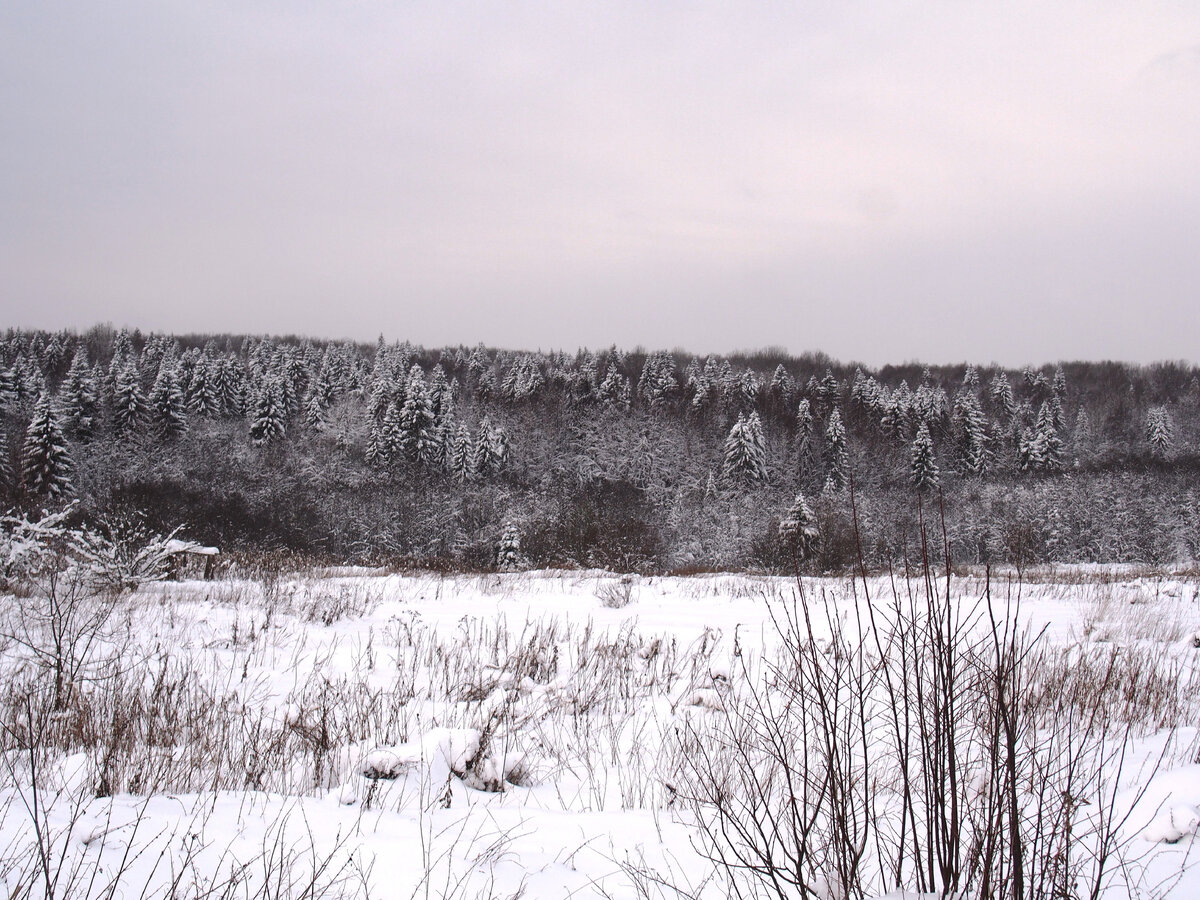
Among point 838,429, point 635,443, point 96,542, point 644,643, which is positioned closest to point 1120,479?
point 838,429

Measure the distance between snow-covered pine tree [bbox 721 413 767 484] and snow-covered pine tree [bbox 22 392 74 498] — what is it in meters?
55.9

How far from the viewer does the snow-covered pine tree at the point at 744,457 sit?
64.1m

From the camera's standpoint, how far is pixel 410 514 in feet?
177

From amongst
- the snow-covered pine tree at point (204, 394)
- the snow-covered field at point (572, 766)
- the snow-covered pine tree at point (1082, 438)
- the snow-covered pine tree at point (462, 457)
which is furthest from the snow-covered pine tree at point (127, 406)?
the snow-covered pine tree at point (1082, 438)

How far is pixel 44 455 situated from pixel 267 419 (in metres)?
26.0

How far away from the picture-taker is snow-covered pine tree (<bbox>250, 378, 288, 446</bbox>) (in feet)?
233

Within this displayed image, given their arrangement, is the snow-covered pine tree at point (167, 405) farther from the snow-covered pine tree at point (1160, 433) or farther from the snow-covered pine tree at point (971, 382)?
the snow-covered pine tree at point (1160, 433)

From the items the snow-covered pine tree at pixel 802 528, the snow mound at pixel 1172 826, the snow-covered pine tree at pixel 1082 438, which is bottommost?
the snow-covered pine tree at pixel 802 528

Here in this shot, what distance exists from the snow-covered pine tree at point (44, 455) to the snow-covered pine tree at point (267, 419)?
79.4ft

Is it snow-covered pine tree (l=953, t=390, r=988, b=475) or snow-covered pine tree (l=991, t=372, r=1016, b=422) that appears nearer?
snow-covered pine tree (l=953, t=390, r=988, b=475)

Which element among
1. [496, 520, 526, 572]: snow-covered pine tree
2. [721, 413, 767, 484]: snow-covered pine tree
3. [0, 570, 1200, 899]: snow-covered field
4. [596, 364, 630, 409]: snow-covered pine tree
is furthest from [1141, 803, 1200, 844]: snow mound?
[596, 364, 630, 409]: snow-covered pine tree

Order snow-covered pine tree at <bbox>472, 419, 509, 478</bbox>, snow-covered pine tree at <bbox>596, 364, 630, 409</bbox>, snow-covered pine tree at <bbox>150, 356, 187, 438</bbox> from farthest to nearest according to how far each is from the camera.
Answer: snow-covered pine tree at <bbox>596, 364, 630, 409</bbox>, snow-covered pine tree at <bbox>150, 356, 187, 438</bbox>, snow-covered pine tree at <bbox>472, 419, 509, 478</bbox>

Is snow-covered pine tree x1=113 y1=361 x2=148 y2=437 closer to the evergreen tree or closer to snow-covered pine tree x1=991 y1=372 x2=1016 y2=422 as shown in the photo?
the evergreen tree

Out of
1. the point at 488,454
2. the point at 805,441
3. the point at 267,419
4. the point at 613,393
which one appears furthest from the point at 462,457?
the point at 805,441
